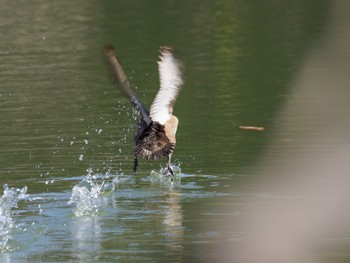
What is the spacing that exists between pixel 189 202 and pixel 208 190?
1.68 feet

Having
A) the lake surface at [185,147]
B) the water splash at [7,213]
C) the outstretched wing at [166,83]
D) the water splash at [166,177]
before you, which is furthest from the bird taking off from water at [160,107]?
the water splash at [7,213]

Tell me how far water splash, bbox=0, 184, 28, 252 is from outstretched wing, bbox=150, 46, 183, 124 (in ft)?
5.55

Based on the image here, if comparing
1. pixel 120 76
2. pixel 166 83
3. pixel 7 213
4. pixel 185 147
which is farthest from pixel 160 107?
pixel 185 147

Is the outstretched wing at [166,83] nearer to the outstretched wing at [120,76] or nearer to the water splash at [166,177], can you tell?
→ the outstretched wing at [120,76]

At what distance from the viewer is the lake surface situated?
10750 mm

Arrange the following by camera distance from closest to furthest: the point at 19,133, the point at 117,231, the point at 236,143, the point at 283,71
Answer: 1. the point at 117,231
2. the point at 236,143
3. the point at 19,133
4. the point at 283,71

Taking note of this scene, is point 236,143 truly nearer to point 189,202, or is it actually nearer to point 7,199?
point 189,202

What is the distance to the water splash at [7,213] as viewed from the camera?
10.7 meters

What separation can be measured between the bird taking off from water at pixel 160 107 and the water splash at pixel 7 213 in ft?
4.43

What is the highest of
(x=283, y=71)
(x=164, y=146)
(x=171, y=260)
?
(x=283, y=71)

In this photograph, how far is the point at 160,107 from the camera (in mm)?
12742

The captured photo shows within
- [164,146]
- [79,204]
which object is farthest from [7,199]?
[164,146]

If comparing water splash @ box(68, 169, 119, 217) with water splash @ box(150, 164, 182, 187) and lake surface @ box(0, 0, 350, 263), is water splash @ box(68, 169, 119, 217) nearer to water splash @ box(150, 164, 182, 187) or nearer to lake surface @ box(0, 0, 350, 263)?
lake surface @ box(0, 0, 350, 263)

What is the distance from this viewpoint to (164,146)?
1239 centimetres
